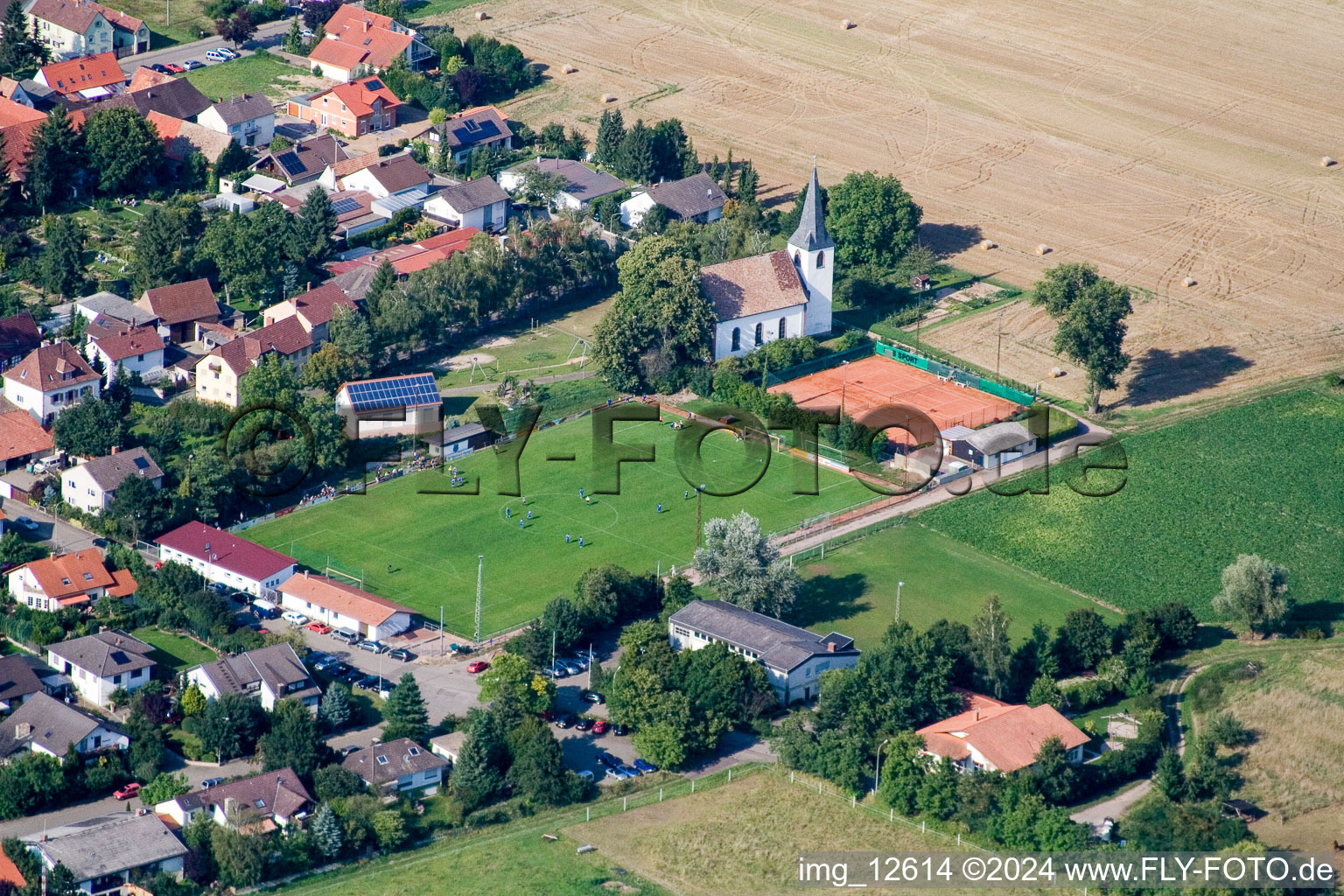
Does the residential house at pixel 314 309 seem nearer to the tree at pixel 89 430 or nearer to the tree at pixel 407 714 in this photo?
the tree at pixel 89 430

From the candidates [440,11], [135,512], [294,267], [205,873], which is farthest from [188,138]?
[205,873]

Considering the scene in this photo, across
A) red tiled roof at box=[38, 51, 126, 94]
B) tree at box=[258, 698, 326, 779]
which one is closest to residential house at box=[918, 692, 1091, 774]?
tree at box=[258, 698, 326, 779]

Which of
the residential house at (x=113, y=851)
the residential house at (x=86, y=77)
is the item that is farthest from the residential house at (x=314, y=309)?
the residential house at (x=113, y=851)

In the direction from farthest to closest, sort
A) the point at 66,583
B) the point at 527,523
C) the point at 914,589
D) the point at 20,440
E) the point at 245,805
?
the point at 20,440 < the point at 527,523 < the point at 914,589 < the point at 66,583 < the point at 245,805

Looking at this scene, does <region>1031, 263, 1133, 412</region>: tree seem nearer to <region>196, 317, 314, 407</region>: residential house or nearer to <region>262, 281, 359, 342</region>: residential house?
<region>262, 281, 359, 342</region>: residential house

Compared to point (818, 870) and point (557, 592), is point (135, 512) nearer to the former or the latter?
point (557, 592)

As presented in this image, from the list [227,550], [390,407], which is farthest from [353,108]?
[227,550]

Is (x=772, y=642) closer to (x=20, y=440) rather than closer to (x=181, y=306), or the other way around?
(x=20, y=440)
